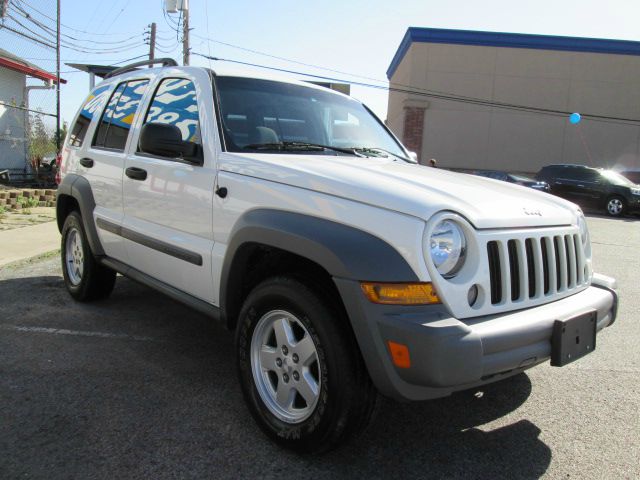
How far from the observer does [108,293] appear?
509cm

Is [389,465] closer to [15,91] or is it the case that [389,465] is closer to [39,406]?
[39,406]

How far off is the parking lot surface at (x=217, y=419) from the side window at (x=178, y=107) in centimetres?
154

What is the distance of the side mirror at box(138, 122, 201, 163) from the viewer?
3.07 meters

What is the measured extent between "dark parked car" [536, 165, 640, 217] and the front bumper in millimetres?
17116

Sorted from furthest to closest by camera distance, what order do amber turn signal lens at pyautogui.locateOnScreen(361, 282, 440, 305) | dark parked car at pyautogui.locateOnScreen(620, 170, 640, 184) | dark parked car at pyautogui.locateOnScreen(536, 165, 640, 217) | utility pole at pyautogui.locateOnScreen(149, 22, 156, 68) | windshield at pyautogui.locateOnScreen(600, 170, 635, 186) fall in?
utility pole at pyautogui.locateOnScreen(149, 22, 156, 68)
dark parked car at pyautogui.locateOnScreen(620, 170, 640, 184)
windshield at pyautogui.locateOnScreen(600, 170, 635, 186)
dark parked car at pyautogui.locateOnScreen(536, 165, 640, 217)
amber turn signal lens at pyautogui.locateOnScreen(361, 282, 440, 305)

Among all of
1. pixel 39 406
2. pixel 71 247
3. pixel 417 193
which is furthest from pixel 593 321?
pixel 71 247

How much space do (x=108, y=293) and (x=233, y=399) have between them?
242 cm

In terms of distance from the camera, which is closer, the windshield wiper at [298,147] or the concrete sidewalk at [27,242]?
the windshield wiper at [298,147]

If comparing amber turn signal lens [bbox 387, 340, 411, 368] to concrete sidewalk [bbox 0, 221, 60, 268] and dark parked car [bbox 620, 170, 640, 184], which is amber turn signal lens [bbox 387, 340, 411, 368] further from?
dark parked car [bbox 620, 170, 640, 184]

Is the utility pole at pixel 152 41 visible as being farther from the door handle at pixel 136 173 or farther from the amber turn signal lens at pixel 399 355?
the amber turn signal lens at pixel 399 355

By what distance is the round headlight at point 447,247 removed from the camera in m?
2.28

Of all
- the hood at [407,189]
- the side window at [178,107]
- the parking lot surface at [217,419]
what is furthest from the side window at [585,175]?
the side window at [178,107]

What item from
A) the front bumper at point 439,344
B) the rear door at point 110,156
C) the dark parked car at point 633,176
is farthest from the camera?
the dark parked car at point 633,176

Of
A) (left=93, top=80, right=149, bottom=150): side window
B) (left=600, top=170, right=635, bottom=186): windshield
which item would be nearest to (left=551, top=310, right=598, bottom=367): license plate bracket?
(left=93, top=80, right=149, bottom=150): side window
